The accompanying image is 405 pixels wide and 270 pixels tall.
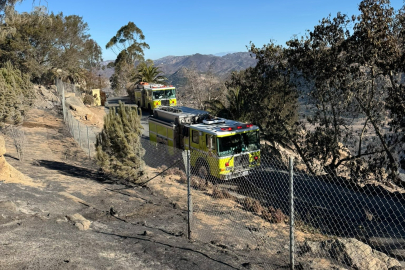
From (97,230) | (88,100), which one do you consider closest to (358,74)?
(97,230)

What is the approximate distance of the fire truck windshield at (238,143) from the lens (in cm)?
1161

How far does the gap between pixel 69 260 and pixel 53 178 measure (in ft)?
20.9

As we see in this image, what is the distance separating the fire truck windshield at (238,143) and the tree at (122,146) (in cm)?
278

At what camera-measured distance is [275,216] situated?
28.6 ft

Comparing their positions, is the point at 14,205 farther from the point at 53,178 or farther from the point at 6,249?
the point at 53,178

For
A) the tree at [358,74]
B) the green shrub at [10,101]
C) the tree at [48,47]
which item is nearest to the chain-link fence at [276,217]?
the tree at [358,74]

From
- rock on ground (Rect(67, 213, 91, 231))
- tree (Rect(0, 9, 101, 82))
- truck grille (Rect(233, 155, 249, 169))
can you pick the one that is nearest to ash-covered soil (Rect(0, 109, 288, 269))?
rock on ground (Rect(67, 213, 91, 231))

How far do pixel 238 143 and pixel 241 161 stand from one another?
66 cm

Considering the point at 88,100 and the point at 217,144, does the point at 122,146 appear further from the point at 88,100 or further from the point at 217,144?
the point at 88,100

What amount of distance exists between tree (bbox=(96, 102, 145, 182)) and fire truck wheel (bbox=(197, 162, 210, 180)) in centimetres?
216

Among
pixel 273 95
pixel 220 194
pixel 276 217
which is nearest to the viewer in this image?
pixel 276 217

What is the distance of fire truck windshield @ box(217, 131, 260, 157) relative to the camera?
11609 mm

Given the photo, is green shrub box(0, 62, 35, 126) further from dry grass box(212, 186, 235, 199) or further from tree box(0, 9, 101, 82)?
tree box(0, 9, 101, 82)

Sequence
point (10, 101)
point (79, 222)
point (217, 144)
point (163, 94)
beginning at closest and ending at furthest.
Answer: point (79, 222) < point (217, 144) < point (10, 101) < point (163, 94)
